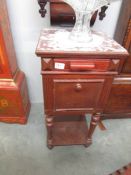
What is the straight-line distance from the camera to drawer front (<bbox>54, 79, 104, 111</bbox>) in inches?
33.1

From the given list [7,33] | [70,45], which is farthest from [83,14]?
[7,33]

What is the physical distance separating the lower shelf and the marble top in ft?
2.61

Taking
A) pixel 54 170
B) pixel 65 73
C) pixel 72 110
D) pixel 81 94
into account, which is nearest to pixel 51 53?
pixel 65 73

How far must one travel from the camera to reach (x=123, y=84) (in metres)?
1.21

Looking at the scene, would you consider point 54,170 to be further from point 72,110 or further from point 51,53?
point 51,53

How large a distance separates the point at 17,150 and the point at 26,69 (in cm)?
70

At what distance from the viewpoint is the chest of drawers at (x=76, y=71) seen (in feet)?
2.45

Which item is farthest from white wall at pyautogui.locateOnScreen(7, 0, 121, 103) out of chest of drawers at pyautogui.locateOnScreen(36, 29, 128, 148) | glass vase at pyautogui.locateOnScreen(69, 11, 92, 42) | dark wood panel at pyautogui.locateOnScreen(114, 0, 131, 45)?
glass vase at pyautogui.locateOnScreen(69, 11, 92, 42)

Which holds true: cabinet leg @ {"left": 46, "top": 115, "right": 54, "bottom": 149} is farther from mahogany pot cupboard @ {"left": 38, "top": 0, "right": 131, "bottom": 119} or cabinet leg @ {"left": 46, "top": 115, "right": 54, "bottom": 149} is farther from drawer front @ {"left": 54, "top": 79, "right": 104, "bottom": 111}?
mahogany pot cupboard @ {"left": 38, "top": 0, "right": 131, "bottom": 119}

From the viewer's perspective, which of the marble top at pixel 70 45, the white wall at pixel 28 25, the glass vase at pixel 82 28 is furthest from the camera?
the white wall at pixel 28 25

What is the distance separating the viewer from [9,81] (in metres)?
1.21

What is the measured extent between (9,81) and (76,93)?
0.60m

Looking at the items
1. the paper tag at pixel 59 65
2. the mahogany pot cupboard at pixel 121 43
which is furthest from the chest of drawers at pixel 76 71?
the mahogany pot cupboard at pixel 121 43

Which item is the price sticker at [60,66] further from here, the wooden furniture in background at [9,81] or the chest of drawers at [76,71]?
the wooden furniture in background at [9,81]
